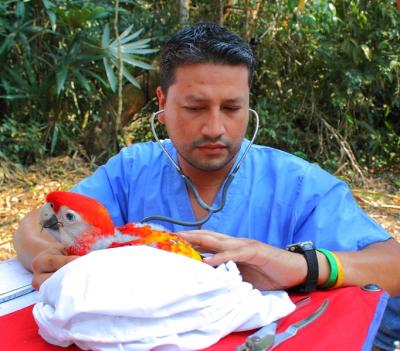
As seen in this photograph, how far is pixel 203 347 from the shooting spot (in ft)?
3.09

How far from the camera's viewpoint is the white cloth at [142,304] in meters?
0.90

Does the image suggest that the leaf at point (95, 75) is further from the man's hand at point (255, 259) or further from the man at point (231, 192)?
the man's hand at point (255, 259)

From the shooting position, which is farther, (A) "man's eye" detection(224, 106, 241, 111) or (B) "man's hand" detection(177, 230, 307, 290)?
(A) "man's eye" detection(224, 106, 241, 111)

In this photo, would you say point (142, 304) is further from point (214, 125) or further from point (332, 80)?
point (332, 80)

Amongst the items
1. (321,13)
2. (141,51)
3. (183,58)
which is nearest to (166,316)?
(183,58)

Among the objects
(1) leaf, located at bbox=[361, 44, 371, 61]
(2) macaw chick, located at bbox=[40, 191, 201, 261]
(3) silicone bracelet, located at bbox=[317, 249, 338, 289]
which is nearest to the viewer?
(2) macaw chick, located at bbox=[40, 191, 201, 261]

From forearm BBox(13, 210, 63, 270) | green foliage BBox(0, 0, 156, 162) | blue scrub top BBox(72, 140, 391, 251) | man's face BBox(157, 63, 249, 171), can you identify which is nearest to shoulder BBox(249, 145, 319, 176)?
blue scrub top BBox(72, 140, 391, 251)

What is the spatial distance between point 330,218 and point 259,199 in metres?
0.22

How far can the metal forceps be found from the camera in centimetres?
93

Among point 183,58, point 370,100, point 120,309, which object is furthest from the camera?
point 370,100

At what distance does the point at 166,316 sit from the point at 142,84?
12.2 ft

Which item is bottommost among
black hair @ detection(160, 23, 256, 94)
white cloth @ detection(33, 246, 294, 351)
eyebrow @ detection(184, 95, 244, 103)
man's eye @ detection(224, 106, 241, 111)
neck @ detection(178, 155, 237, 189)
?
white cloth @ detection(33, 246, 294, 351)

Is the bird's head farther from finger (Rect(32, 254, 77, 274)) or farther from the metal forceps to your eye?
the metal forceps

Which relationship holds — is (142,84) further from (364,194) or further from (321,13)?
(364,194)
